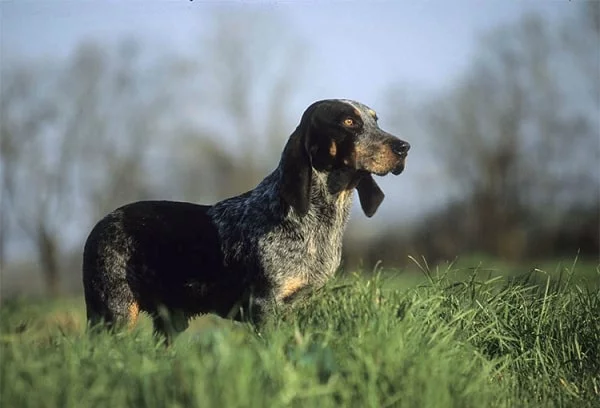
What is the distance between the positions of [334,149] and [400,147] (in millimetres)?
527

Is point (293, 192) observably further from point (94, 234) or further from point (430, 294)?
point (94, 234)

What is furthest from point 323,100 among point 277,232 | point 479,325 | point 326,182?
point 479,325

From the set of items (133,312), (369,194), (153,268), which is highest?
(369,194)

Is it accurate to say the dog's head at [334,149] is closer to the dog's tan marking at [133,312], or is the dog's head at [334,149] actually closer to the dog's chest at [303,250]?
the dog's chest at [303,250]

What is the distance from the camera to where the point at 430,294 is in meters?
7.00

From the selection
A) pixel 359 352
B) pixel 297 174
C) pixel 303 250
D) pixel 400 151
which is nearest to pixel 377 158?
pixel 400 151

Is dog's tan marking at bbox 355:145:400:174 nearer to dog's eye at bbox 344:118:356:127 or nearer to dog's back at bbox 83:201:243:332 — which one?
dog's eye at bbox 344:118:356:127

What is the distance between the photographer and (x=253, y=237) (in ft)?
23.4

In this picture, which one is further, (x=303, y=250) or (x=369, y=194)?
(x=369, y=194)

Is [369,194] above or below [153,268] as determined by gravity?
above

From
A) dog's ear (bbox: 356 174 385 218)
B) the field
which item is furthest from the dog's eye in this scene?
the field

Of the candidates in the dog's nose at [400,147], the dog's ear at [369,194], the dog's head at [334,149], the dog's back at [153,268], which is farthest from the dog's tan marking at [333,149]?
the dog's back at [153,268]

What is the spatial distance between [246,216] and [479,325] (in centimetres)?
212

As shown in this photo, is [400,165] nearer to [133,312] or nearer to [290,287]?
[290,287]
